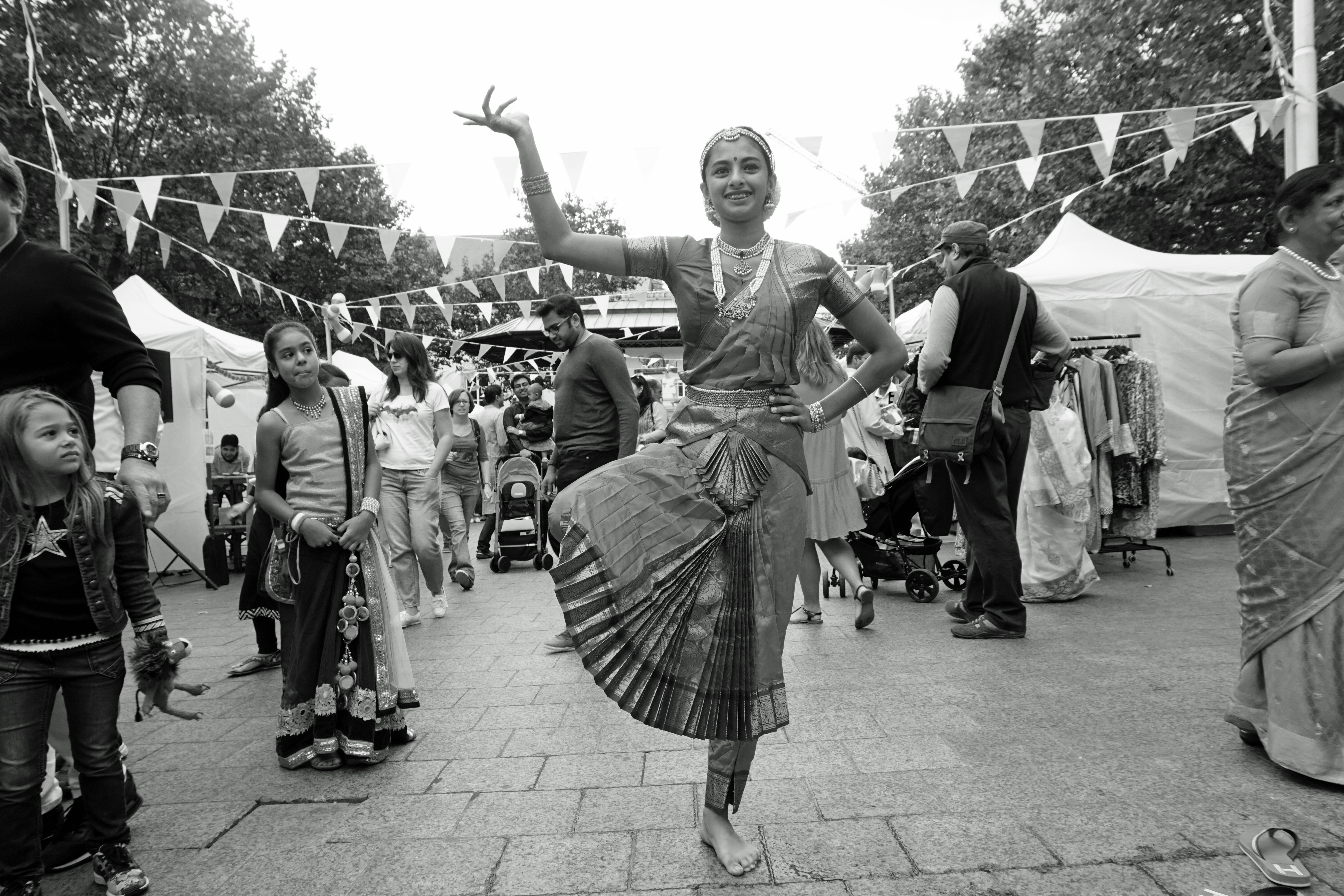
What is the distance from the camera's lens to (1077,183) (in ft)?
54.8

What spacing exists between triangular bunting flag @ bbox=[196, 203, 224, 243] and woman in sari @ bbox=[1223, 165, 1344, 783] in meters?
9.63

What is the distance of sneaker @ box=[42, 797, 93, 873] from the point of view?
9.01 ft

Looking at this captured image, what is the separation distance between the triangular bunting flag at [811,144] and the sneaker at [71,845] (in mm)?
8272

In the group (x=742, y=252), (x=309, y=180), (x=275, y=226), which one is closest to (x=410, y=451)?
(x=309, y=180)

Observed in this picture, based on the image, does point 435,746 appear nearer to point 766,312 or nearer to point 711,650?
point 711,650

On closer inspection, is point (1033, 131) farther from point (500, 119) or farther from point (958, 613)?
point (500, 119)

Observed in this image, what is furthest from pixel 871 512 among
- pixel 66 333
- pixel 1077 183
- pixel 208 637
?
pixel 1077 183

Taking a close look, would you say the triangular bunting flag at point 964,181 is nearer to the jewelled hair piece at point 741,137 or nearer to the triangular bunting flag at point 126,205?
the jewelled hair piece at point 741,137

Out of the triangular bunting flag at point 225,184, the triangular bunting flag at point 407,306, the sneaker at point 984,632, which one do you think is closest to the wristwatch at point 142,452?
the sneaker at point 984,632

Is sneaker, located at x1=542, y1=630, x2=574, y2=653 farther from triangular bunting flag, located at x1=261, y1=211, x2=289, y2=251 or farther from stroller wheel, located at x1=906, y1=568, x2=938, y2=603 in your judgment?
triangular bunting flag, located at x1=261, y1=211, x2=289, y2=251

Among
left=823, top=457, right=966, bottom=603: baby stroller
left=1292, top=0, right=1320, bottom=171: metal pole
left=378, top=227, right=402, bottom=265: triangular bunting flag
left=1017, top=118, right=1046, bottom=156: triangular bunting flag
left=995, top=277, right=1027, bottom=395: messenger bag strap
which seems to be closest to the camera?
left=995, top=277, right=1027, bottom=395: messenger bag strap

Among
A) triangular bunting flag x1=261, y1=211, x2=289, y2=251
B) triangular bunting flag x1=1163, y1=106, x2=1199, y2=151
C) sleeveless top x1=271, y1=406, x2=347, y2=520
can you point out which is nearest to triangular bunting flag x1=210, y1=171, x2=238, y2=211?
triangular bunting flag x1=261, y1=211, x2=289, y2=251

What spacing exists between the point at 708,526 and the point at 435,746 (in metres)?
1.97

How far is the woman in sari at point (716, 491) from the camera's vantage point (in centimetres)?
237
